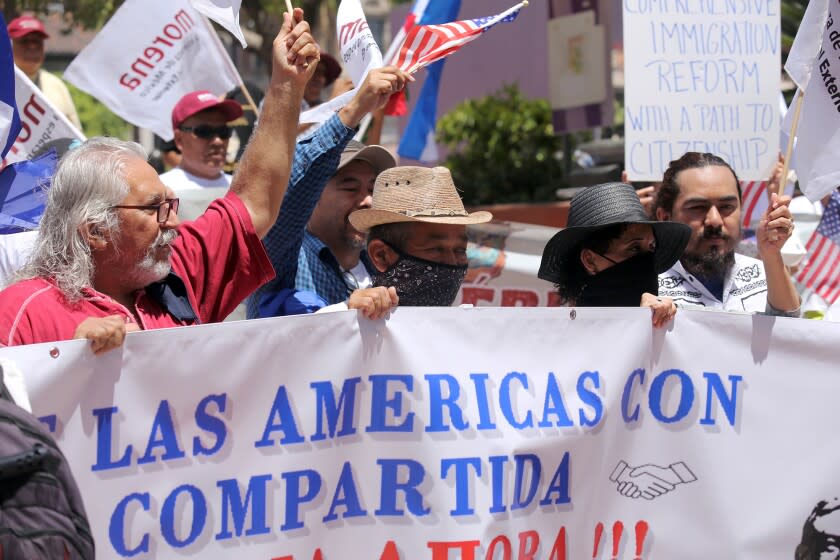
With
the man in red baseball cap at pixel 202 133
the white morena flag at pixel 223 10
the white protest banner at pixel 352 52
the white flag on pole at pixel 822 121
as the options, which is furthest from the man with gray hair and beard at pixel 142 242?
the man in red baseball cap at pixel 202 133

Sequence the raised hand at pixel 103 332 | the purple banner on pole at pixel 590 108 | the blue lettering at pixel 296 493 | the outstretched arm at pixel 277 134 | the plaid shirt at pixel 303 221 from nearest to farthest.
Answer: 1. the raised hand at pixel 103 332
2. the blue lettering at pixel 296 493
3. the outstretched arm at pixel 277 134
4. the plaid shirt at pixel 303 221
5. the purple banner on pole at pixel 590 108

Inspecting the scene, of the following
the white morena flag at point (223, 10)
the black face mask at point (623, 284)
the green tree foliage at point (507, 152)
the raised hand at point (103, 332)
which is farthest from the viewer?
the green tree foliage at point (507, 152)

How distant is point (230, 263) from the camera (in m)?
3.47

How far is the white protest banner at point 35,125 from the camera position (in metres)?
5.27

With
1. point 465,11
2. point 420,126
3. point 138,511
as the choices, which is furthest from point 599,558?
point 465,11

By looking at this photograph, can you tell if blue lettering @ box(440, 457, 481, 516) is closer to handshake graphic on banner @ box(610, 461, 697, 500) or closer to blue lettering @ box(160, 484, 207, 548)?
handshake graphic on banner @ box(610, 461, 697, 500)

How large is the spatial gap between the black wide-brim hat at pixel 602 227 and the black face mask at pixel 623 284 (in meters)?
0.10

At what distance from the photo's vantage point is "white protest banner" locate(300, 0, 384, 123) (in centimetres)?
424

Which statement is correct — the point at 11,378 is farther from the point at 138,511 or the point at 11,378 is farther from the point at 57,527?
the point at 138,511

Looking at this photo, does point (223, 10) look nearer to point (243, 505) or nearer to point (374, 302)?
point (374, 302)

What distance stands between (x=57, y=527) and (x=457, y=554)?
1.23 metres

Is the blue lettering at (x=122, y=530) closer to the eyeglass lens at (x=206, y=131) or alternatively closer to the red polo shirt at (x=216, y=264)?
the red polo shirt at (x=216, y=264)

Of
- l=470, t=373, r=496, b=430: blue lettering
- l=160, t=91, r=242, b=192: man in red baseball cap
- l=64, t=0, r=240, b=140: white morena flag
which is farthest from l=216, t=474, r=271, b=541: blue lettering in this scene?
l=64, t=0, r=240, b=140: white morena flag

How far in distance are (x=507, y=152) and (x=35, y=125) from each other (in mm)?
5461
